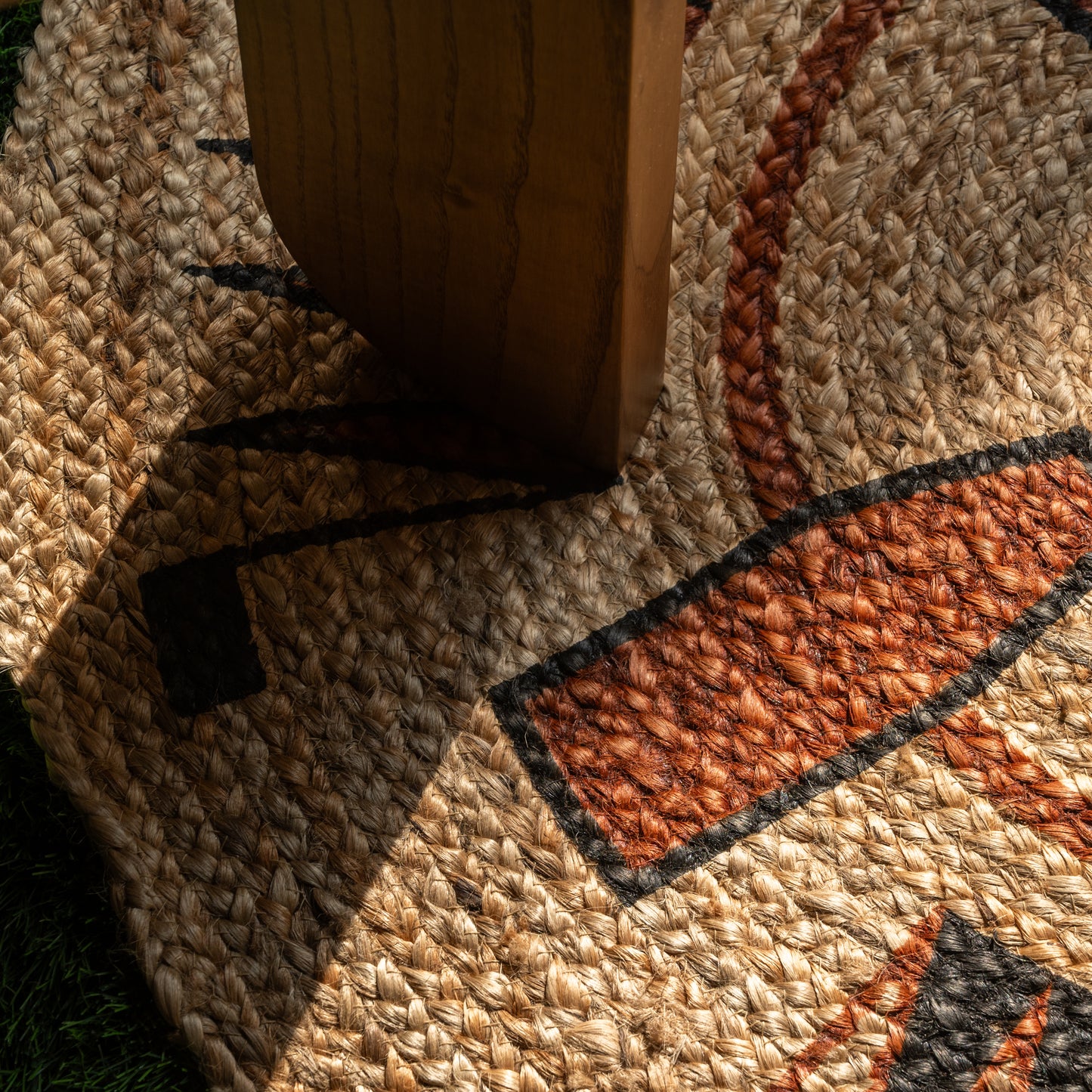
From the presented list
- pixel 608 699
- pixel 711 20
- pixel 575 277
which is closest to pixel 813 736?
pixel 608 699

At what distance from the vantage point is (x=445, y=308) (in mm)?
495

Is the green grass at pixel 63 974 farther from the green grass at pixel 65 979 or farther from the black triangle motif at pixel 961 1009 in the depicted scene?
the black triangle motif at pixel 961 1009

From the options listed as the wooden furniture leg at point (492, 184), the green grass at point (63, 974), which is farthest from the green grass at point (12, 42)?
the green grass at point (63, 974)

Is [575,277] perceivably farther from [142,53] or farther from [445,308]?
[142,53]

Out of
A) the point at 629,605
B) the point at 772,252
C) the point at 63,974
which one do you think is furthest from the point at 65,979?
the point at 772,252

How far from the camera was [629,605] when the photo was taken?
1.66 ft

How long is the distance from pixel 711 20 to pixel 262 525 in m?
0.37

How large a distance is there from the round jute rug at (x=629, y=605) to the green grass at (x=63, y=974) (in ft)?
0.05

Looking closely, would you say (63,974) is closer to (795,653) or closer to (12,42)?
(795,653)

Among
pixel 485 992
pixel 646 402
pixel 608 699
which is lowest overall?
pixel 485 992

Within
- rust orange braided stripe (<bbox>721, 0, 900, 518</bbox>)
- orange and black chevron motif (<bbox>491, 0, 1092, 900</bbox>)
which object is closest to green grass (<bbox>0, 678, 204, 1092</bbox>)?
orange and black chevron motif (<bbox>491, 0, 1092, 900</bbox>)

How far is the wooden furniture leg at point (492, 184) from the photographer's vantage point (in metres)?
0.38

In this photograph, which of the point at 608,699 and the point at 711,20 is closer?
the point at 608,699

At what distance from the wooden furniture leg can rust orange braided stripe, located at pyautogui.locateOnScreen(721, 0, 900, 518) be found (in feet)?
0.16
